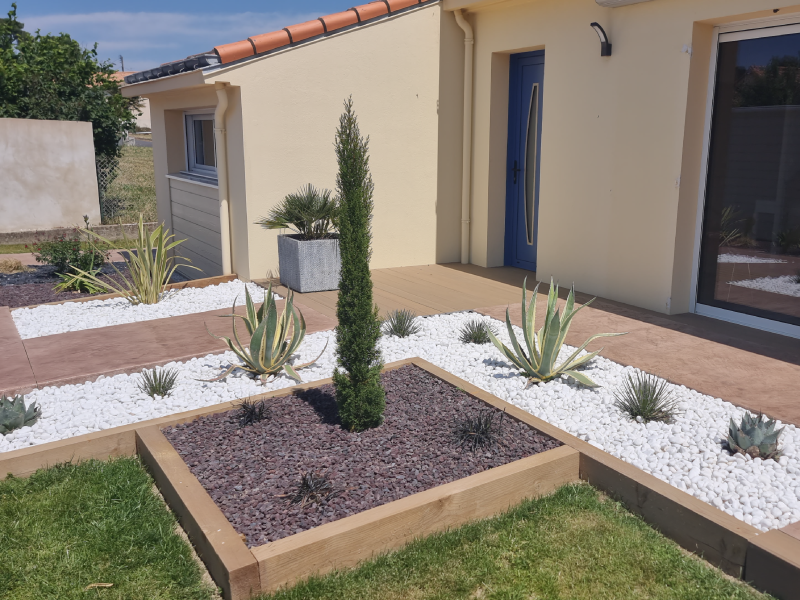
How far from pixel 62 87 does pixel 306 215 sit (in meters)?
9.34

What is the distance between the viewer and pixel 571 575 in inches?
109

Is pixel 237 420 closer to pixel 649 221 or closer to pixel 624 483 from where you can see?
pixel 624 483

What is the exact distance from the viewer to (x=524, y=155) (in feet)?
27.6

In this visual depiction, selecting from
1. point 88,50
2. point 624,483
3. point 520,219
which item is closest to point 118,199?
point 88,50

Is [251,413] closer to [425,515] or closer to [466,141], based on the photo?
[425,515]

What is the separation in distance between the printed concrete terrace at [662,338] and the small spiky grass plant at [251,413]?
252cm

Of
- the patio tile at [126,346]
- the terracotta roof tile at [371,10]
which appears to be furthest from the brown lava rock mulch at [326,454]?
the terracotta roof tile at [371,10]

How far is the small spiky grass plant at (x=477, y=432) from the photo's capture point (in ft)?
12.0

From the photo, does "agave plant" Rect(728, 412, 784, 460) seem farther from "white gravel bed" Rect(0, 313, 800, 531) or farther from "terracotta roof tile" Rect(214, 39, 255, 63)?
"terracotta roof tile" Rect(214, 39, 255, 63)

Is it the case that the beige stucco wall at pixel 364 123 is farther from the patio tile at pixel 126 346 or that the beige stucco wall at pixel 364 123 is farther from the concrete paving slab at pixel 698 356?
the concrete paving slab at pixel 698 356

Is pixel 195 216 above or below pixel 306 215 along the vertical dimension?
below

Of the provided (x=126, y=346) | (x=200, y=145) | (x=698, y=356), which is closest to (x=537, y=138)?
(x=698, y=356)

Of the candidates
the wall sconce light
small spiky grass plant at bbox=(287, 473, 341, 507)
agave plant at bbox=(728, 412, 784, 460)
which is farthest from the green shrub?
agave plant at bbox=(728, 412, 784, 460)

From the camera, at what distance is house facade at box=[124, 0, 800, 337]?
18.8 feet
